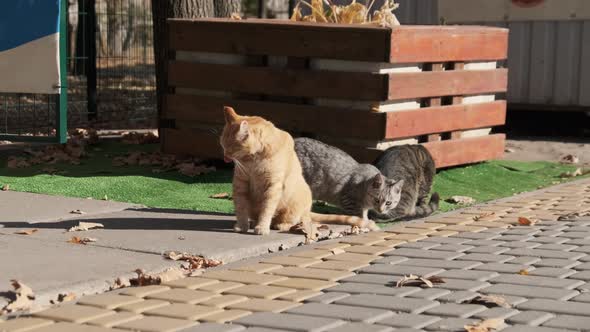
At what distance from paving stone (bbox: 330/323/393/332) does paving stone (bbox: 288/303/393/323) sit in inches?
3.3

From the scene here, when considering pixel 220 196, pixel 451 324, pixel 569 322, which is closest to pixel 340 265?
pixel 451 324

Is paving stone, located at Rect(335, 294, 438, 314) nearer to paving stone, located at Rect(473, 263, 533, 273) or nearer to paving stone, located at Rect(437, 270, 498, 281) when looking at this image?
paving stone, located at Rect(437, 270, 498, 281)

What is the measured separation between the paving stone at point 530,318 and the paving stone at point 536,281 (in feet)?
2.05

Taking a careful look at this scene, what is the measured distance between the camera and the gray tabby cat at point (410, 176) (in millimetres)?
8031

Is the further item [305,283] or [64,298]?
[305,283]

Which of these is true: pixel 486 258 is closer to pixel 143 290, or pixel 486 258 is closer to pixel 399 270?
pixel 399 270

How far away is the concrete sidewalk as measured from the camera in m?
5.45

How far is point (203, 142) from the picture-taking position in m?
9.93

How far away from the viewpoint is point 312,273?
5.84m

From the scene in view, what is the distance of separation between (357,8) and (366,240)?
11.5ft

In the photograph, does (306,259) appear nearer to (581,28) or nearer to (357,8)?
(357,8)

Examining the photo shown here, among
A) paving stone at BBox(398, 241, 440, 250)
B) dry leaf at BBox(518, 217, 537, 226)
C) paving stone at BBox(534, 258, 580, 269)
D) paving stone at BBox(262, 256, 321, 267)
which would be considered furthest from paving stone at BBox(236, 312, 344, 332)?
dry leaf at BBox(518, 217, 537, 226)

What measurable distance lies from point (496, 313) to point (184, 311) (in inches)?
58.4

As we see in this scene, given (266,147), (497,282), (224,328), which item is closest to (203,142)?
(266,147)
